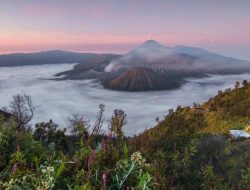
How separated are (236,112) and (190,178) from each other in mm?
37721

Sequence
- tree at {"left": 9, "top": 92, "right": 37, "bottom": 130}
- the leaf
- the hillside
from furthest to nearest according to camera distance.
Result: tree at {"left": 9, "top": 92, "right": 37, "bottom": 130} → the hillside → the leaf

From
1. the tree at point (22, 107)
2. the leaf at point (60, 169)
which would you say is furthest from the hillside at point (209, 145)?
the tree at point (22, 107)

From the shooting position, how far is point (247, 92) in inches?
2098

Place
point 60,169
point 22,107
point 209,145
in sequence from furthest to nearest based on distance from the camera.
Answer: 1. point 22,107
2. point 209,145
3. point 60,169

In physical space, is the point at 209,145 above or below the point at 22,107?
above

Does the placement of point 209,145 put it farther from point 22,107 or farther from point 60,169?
point 22,107

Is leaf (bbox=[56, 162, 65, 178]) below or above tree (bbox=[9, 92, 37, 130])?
above

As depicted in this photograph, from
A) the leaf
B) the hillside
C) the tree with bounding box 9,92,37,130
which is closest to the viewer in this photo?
the leaf

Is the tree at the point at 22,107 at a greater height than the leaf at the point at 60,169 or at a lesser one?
lesser

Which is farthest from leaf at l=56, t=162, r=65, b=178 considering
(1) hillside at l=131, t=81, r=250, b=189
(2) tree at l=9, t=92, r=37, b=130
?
(2) tree at l=9, t=92, r=37, b=130

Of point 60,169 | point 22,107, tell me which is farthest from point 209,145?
point 22,107

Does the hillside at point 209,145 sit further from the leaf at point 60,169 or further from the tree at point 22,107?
the tree at point 22,107

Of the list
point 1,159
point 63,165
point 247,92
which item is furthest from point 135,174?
point 247,92

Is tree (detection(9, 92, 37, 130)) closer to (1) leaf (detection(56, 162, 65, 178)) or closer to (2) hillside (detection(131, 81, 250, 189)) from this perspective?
(2) hillside (detection(131, 81, 250, 189))
